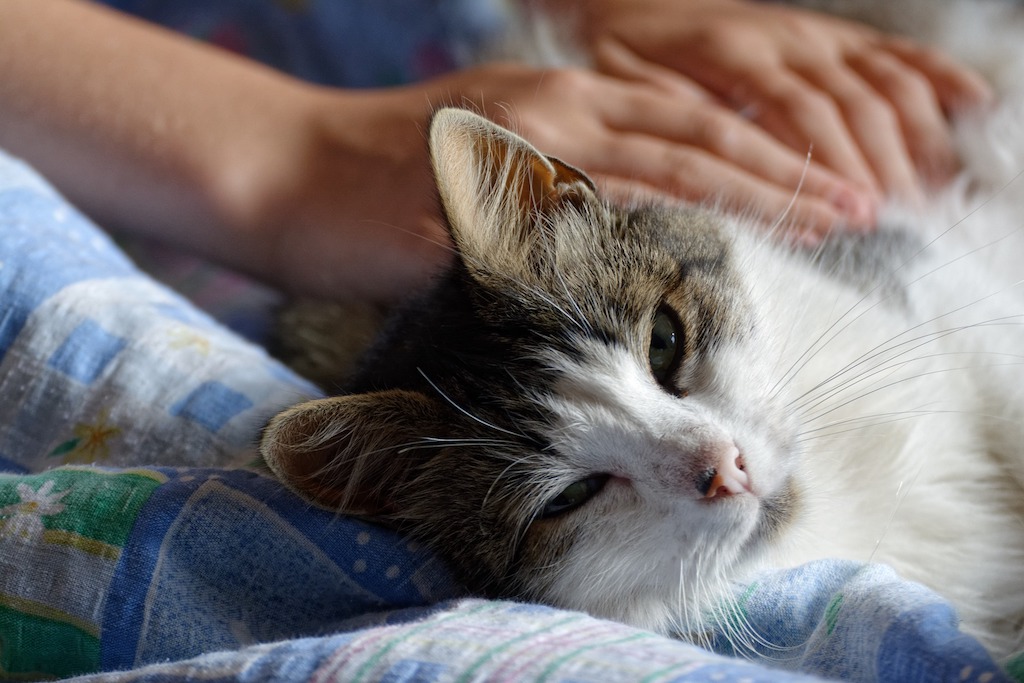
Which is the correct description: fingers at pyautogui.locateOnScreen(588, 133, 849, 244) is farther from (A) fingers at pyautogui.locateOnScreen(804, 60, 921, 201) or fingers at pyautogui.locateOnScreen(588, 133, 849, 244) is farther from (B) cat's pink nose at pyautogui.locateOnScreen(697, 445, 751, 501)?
(B) cat's pink nose at pyautogui.locateOnScreen(697, 445, 751, 501)

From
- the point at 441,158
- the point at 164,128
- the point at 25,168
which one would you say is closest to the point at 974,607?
the point at 441,158

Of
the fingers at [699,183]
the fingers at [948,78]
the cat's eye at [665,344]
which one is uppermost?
the fingers at [948,78]

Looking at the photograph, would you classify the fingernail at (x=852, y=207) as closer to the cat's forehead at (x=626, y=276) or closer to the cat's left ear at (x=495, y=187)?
the cat's forehead at (x=626, y=276)

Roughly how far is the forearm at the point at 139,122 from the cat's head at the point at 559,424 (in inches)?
31.3

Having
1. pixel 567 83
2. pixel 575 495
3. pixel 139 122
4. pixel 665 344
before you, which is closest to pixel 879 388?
pixel 665 344

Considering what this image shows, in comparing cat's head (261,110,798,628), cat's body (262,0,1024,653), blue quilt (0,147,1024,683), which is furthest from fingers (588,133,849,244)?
blue quilt (0,147,1024,683)

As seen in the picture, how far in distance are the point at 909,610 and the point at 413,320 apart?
0.66 meters

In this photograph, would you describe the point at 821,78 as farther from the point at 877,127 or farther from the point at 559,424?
the point at 559,424

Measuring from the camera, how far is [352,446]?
2.82ft

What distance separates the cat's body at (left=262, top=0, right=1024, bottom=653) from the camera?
0.84 meters

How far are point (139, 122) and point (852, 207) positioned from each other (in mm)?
1331

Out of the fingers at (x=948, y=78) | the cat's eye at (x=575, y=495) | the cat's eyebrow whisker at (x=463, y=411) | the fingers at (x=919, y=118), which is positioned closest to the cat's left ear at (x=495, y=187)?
the cat's eyebrow whisker at (x=463, y=411)

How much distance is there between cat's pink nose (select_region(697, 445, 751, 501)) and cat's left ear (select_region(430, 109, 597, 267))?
1.14ft

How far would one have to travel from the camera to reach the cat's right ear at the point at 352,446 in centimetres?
80
